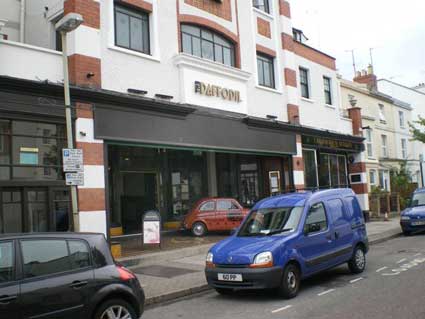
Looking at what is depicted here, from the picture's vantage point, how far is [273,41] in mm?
21109

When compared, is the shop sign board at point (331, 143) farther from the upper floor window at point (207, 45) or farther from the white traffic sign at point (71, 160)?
the white traffic sign at point (71, 160)

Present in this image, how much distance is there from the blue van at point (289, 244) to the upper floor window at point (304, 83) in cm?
1308

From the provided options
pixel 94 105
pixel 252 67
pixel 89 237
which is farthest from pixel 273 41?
pixel 89 237

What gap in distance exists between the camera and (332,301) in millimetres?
7797

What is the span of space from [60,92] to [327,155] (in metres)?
16.1

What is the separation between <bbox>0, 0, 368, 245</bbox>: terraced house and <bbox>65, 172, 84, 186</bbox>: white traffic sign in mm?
2753

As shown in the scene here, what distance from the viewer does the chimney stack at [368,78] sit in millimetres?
35594

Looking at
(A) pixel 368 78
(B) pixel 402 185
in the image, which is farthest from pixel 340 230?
(A) pixel 368 78

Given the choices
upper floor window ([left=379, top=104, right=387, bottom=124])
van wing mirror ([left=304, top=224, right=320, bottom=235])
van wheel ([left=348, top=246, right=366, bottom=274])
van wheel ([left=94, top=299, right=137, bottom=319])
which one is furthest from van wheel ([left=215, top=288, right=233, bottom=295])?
upper floor window ([left=379, top=104, right=387, bottom=124])

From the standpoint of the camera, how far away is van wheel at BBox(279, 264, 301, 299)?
819 cm

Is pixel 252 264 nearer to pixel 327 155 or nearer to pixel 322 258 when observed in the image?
pixel 322 258

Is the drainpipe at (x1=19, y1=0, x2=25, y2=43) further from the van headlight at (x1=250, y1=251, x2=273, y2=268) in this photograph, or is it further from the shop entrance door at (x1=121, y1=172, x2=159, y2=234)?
the van headlight at (x1=250, y1=251, x2=273, y2=268)

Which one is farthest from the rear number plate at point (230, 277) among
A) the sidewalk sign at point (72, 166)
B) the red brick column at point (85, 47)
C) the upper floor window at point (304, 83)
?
the upper floor window at point (304, 83)

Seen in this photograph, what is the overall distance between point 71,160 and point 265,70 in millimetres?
13083
